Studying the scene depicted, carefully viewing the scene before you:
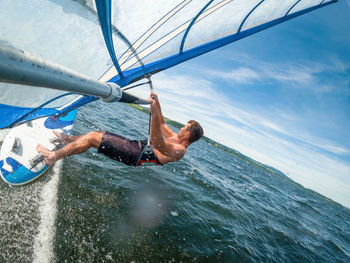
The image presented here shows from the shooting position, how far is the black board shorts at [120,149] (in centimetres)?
359

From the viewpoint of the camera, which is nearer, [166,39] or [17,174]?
[166,39]

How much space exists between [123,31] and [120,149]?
215cm

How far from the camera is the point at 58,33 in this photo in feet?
7.91

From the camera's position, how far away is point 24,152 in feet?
14.9

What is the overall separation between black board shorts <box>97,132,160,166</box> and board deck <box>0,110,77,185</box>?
1.77m

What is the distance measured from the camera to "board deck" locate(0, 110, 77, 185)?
4.26 metres

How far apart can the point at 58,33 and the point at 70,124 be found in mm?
5185

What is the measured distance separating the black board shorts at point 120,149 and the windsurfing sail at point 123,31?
4.14ft

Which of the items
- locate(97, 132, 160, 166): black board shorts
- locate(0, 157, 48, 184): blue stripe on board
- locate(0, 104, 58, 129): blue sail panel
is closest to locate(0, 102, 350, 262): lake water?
locate(0, 157, 48, 184): blue stripe on board

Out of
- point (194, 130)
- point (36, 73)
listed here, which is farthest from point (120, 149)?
point (36, 73)

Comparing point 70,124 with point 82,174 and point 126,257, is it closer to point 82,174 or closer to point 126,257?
point 82,174

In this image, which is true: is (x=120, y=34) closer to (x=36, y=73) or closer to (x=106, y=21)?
(x=106, y=21)

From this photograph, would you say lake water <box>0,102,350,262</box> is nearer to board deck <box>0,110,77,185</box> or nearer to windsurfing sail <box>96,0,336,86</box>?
board deck <box>0,110,77,185</box>


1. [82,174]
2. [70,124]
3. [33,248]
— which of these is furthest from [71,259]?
[70,124]
